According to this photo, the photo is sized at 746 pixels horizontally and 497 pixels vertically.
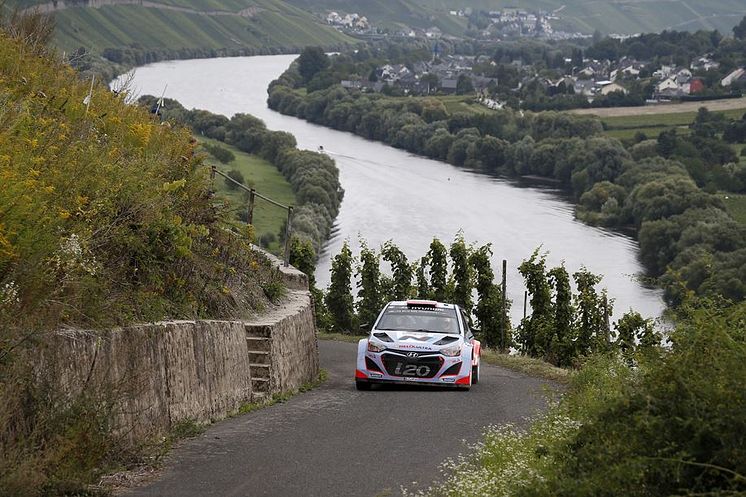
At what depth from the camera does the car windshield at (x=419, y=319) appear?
18.9 metres

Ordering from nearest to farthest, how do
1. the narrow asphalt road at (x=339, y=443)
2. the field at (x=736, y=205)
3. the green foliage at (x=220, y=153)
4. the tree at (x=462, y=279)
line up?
1. the narrow asphalt road at (x=339, y=443)
2. the tree at (x=462, y=279)
3. the green foliage at (x=220, y=153)
4. the field at (x=736, y=205)

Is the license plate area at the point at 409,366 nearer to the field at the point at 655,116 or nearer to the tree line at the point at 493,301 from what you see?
the tree line at the point at 493,301

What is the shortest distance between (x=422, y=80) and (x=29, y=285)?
16721cm

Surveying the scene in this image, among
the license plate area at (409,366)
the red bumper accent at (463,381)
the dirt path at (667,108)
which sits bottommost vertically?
the dirt path at (667,108)

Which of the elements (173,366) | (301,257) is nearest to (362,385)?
(173,366)

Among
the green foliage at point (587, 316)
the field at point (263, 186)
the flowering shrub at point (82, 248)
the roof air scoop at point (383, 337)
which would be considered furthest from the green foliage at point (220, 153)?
the roof air scoop at point (383, 337)

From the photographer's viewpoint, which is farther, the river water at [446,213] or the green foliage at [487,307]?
the river water at [446,213]

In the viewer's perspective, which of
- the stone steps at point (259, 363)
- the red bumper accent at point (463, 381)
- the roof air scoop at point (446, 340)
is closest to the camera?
the stone steps at point (259, 363)

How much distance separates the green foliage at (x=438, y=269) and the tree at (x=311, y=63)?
405ft

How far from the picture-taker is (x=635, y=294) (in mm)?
63094

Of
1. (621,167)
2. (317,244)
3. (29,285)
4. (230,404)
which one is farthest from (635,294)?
(29,285)

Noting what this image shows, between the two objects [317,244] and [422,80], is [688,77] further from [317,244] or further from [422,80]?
[317,244]

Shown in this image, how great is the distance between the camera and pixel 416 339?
18.2m

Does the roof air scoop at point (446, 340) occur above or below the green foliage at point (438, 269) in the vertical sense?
above
